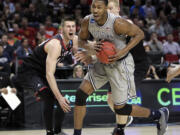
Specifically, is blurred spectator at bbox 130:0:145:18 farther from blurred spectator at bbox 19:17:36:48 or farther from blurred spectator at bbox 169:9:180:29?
blurred spectator at bbox 19:17:36:48

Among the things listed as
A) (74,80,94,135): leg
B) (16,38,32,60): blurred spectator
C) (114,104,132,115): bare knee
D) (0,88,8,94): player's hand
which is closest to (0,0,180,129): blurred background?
(16,38,32,60): blurred spectator

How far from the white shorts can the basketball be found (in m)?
0.18

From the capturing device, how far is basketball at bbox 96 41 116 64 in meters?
4.84

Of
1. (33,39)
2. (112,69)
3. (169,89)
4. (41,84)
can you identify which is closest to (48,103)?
(41,84)

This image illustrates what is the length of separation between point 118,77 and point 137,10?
9.38 m

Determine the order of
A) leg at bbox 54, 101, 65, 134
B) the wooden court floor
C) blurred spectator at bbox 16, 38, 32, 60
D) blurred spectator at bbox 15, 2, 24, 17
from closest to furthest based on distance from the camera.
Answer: leg at bbox 54, 101, 65, 134
the wooden court floor
blurred spectator at bbox 16, 38, 32, 60
blurred spectator at bbox 15, 2, 24, 17

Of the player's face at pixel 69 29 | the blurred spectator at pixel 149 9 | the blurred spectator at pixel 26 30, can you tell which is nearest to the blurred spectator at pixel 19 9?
the blurred spectator at pixel 26 30

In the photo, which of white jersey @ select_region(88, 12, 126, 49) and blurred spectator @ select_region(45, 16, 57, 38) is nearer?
white jersey @ select_region(88, 12, 126, 49)

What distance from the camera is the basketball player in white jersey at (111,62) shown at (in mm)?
4863

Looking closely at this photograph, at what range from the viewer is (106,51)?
483 centimetres

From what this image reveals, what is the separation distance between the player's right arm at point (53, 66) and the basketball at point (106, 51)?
59cm

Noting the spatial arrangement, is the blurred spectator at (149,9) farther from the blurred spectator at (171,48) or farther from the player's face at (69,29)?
the player's face at (69,29)

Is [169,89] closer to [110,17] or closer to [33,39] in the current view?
[110,17]

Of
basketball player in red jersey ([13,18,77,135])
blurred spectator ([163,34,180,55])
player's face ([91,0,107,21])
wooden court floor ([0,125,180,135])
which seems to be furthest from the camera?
blurred spectator ([163,34,180,55])
